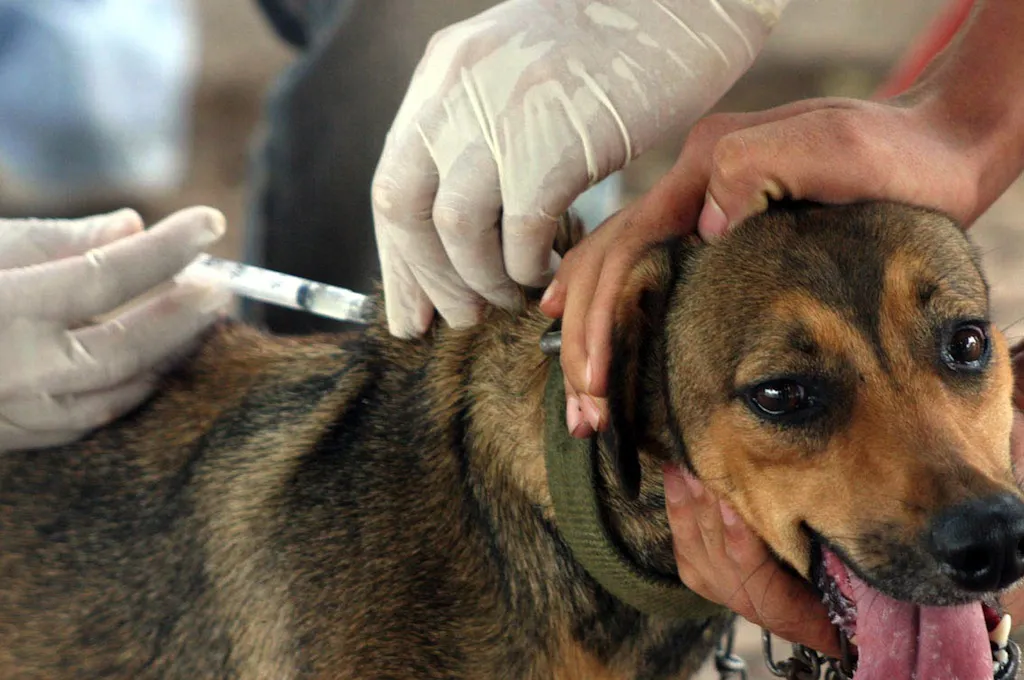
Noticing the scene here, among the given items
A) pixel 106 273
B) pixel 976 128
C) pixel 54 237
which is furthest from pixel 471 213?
pixel 54 237

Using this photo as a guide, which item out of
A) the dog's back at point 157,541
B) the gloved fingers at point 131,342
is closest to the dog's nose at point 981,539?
the dog's back at point 157,541

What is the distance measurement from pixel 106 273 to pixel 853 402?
1543 millimetres

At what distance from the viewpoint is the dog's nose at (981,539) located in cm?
157

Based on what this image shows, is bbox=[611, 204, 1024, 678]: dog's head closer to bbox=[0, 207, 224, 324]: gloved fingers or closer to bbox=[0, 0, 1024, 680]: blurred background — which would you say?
bbox=[0, 0, 1024, 680]: blurred background

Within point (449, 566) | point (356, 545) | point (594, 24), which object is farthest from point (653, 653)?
point (594, 24)

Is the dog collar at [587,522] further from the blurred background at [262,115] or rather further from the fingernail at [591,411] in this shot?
the blurred background at [262,115]

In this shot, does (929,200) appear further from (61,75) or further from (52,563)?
(61,75)

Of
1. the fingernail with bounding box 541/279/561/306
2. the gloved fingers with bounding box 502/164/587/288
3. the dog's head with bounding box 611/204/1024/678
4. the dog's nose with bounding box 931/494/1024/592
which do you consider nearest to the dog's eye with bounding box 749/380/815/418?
the dog's head with bounding box 611/204/1024/678

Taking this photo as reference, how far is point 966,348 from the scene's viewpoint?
1.83m

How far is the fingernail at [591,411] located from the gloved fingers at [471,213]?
0.39 meters

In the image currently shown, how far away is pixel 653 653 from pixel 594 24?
3.98 ft

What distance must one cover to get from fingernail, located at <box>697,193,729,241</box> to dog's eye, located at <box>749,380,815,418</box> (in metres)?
0.30

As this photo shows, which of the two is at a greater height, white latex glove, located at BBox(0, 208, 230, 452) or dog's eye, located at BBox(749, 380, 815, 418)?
dog's eye, located at BBox(749, 380, 815, 418)

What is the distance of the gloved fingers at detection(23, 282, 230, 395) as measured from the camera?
2.31 metres
